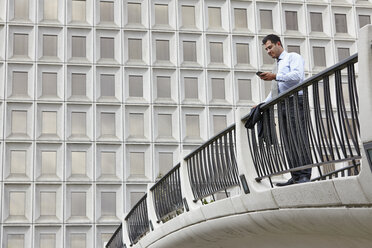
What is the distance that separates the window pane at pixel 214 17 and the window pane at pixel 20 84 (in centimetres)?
1121

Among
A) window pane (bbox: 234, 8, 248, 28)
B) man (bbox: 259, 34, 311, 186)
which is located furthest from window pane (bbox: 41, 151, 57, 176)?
man (bbox: 259, 34, 311, 186)

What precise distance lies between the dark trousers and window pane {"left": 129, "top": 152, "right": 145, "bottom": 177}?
1240 inches

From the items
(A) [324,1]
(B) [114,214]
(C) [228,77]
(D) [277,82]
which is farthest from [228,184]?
(A) [324,1]

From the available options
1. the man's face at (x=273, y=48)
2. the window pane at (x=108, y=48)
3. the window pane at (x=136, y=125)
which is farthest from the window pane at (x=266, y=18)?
the man's face at (x=273, y=48)

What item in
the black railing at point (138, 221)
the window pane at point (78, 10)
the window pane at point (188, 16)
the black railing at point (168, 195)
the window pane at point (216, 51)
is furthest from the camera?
the window pane at point (188, 16)

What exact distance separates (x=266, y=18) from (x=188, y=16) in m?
4.80

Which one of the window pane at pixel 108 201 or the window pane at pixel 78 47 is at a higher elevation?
the window pane at pixel 78 47

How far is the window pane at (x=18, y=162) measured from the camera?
38.8m

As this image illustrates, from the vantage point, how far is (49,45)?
41094 millimetres

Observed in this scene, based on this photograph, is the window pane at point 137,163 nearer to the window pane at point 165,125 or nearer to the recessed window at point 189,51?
the window pane at point 165,125

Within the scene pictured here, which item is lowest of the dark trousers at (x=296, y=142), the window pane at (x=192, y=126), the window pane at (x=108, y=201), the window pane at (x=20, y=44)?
the dark trousers at (x=296, y=142)

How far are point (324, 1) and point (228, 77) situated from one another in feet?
26.6

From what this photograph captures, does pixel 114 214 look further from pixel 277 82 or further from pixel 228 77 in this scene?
pixel 277 82

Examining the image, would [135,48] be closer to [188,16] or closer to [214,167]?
[188,16]
